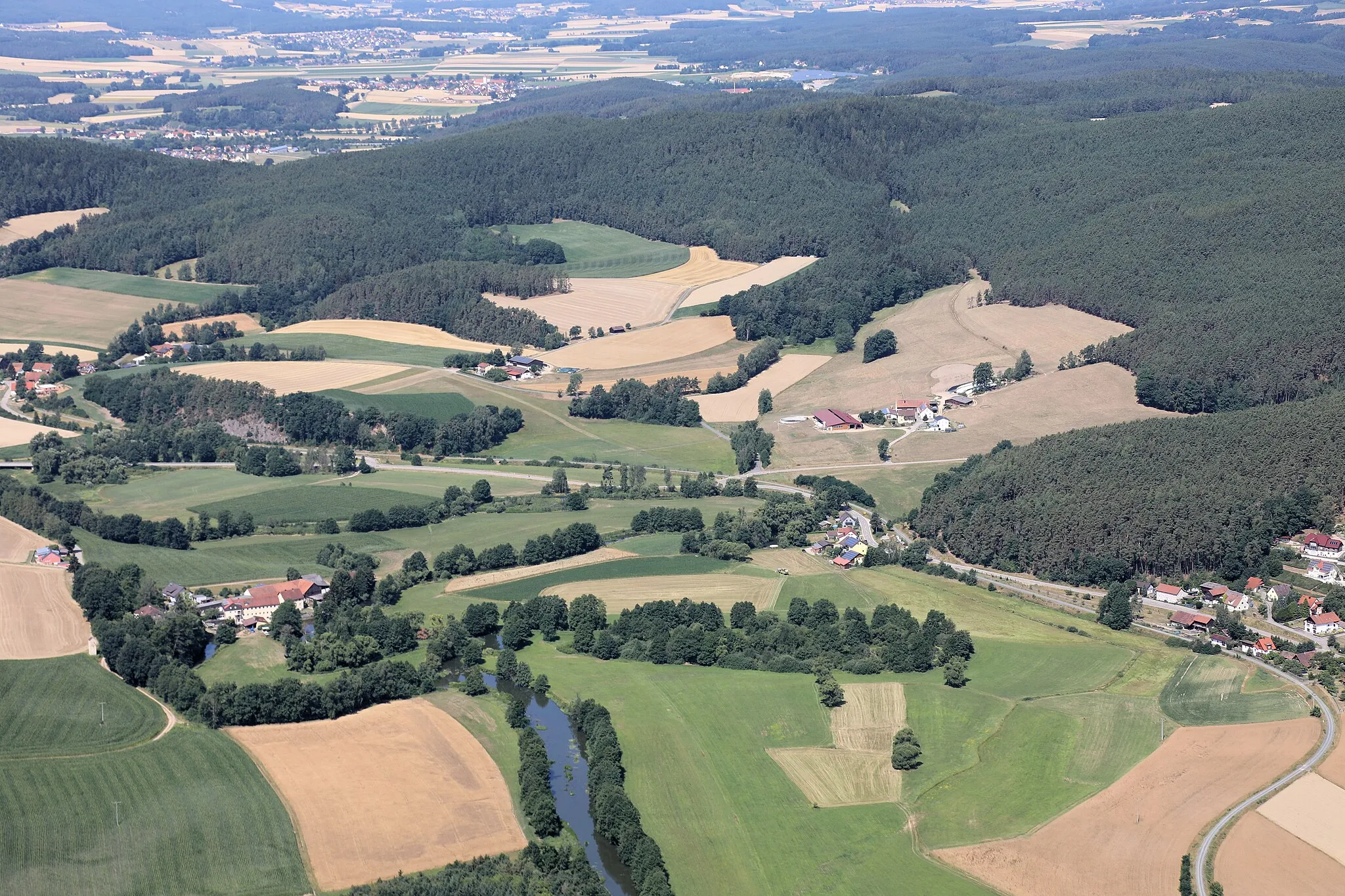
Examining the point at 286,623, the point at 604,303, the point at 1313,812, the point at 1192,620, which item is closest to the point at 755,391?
the point at 604,303

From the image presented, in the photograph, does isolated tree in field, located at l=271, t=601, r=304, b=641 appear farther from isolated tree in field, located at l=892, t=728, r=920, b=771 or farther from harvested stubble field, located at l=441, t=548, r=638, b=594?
isolated tree in field, located at l=892, t=728, r=920, b=771

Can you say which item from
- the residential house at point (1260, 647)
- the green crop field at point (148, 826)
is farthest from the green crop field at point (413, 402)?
the residential house at point (1260, 647)

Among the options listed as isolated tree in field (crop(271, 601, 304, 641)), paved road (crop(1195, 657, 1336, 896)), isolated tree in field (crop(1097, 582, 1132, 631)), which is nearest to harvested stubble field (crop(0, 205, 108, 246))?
isolated tree in field (crop(271, 601, 304, 641))

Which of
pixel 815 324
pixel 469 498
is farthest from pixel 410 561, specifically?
pixel 815 324

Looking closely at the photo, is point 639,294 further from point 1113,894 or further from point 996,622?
point 1113,894

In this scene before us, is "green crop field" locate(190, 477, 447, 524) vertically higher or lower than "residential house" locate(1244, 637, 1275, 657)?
lower
